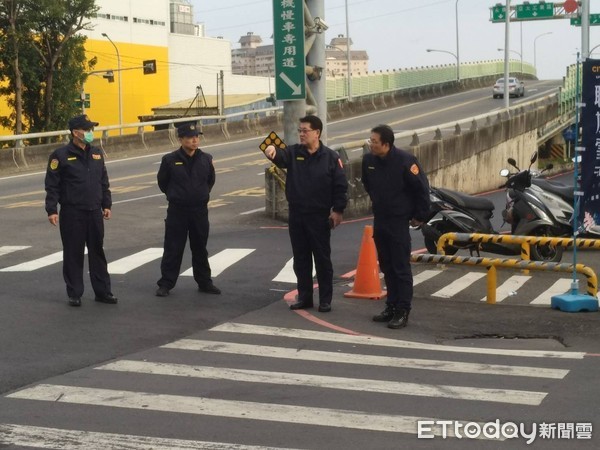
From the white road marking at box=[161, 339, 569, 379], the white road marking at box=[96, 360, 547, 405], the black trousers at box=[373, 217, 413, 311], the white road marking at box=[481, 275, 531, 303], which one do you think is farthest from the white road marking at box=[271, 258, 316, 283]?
the white road marking at box=[96, 360, 547, 405]

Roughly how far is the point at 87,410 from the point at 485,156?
94.4 feet

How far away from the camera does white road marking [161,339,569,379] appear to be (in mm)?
8398

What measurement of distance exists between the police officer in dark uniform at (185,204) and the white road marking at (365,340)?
1664 mm

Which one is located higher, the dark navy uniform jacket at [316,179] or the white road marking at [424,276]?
the dark navy uniform jacket at [316,179]

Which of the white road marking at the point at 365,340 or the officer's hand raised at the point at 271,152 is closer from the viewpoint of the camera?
the white road marking at the point at 365,340

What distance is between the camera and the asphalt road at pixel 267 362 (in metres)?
6.77

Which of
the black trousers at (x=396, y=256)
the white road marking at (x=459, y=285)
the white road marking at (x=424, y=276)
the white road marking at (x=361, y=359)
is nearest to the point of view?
the white road marking at (x=361, y=359)

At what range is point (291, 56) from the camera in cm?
1734

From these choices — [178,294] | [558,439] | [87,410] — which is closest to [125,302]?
[178,294]

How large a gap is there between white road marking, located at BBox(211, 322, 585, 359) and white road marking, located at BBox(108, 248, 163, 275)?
146 inches

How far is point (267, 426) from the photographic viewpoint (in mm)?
6785

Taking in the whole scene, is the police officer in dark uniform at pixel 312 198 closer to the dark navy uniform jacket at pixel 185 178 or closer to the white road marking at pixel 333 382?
the dark navy uniform jacket at pixel 185 178

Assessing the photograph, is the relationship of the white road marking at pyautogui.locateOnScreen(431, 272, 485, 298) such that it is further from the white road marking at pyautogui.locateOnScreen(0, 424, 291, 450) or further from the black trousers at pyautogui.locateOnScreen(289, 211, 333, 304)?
the white road marking at pyautogui.locateOnScreen(0, 424, 291, 450)

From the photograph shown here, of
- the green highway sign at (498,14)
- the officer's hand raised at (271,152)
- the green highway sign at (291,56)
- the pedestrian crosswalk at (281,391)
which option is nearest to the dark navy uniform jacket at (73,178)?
the officer's hand raised at (271,152)
